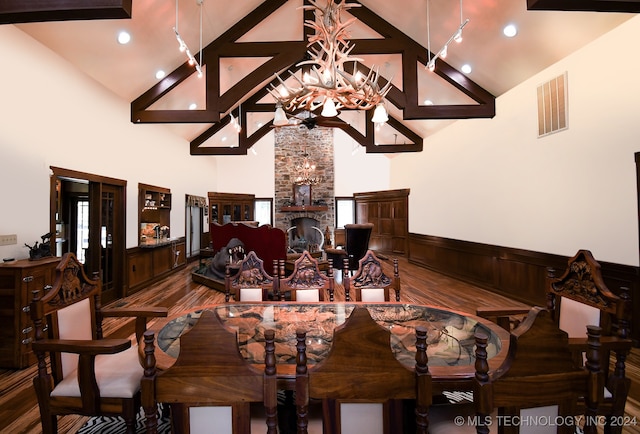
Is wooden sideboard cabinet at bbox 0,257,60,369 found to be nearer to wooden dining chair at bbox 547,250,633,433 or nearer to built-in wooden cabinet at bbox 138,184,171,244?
built-in wooden cabinet at bbox 138,184,171,244

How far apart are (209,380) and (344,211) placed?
396 inches

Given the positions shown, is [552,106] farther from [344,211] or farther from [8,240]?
[344,211]

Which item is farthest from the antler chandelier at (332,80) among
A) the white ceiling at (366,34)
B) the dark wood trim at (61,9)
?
the dark wood trim at (61,9)

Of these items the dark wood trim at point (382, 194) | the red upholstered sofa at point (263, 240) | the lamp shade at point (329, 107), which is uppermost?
the lamp shade at point (329, 107)

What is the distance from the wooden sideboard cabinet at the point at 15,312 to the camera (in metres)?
2.71

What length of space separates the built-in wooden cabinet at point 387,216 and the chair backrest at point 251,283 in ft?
23.0

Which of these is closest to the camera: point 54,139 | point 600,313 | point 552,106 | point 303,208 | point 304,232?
point 600,313

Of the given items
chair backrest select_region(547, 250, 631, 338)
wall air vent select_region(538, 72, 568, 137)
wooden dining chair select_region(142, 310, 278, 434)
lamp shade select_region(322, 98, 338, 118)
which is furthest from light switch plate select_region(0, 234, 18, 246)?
wall air vent select_region(538, 72, 568, 137)

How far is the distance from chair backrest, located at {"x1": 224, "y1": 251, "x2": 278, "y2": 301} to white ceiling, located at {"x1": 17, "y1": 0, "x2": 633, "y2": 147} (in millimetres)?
3420

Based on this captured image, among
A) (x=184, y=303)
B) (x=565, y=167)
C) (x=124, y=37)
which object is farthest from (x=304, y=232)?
(x=565, y=167)

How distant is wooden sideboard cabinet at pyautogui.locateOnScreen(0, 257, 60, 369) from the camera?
2.71 meters

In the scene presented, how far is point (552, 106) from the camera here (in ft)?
13.8

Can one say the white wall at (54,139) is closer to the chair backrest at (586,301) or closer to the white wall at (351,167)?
the chair backrest at (586,301)

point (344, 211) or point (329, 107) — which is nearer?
point (329, 107)
